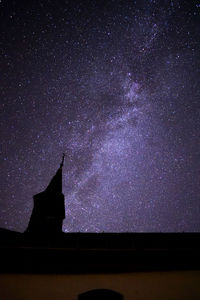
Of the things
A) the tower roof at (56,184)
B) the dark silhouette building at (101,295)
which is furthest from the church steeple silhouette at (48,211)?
the dark silhouette building at (101,295)

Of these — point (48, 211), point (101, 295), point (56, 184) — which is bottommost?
point (101, 295)

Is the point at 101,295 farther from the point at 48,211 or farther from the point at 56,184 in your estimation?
the point at 56,184

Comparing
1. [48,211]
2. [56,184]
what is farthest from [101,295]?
[56,184]

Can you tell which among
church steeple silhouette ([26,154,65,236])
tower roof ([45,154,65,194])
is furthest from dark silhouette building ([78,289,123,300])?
tower roof ([45,154,65,194])

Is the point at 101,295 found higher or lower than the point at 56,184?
lower

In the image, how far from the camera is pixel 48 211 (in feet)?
51.0

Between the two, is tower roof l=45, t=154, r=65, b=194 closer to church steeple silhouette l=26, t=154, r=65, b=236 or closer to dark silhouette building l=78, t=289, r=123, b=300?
church steeple silhouette l=26, t=154, r=65, b=236

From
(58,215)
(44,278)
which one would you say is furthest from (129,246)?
(58,215)

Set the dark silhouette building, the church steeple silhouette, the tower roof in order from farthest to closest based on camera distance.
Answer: the tower roof, the church steeple silhouette, the dark silhouette building

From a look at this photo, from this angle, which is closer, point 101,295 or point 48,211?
point 101,295

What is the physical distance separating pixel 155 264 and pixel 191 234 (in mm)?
2090

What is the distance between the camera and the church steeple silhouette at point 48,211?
15.0 metres

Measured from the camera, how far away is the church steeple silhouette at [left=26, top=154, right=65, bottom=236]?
49.3 ft

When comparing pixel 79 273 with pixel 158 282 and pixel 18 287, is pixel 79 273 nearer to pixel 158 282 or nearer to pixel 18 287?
pixel 18 287
